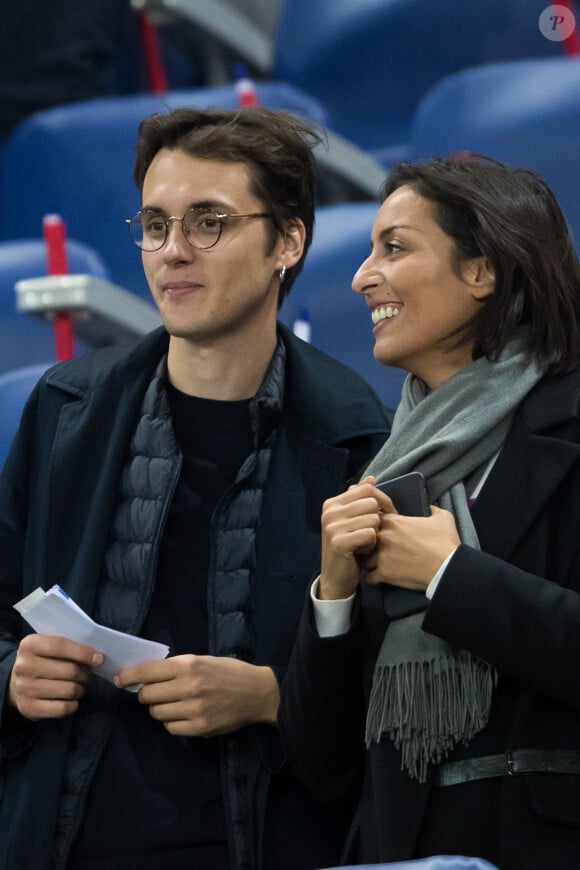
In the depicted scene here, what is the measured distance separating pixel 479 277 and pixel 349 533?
25 centimetres

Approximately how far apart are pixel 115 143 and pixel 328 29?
25.8 inches

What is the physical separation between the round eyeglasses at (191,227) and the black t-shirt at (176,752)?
0.54ft

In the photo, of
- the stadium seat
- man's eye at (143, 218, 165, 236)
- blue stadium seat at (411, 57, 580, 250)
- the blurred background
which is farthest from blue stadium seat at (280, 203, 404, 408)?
man's eye at (143, 218, 165, 236)

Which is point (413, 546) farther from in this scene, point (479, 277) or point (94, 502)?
point (94, 502)

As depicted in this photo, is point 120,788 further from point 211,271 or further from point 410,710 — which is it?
point 211,271

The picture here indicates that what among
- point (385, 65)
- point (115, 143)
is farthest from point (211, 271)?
point (385, 65)

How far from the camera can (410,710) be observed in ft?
3.76

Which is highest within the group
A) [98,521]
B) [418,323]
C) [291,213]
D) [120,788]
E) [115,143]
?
[115,143]

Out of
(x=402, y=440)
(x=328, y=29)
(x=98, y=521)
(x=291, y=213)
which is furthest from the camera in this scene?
(x=328, y=29)

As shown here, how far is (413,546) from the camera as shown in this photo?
1.15 meters

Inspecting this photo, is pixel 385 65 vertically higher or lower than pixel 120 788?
higher

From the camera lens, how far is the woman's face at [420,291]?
4.15 feet

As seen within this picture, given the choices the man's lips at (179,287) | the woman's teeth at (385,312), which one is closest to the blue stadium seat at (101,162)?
the man's lips at (179,287)

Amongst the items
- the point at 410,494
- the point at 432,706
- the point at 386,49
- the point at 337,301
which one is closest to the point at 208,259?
the point at 410,494
